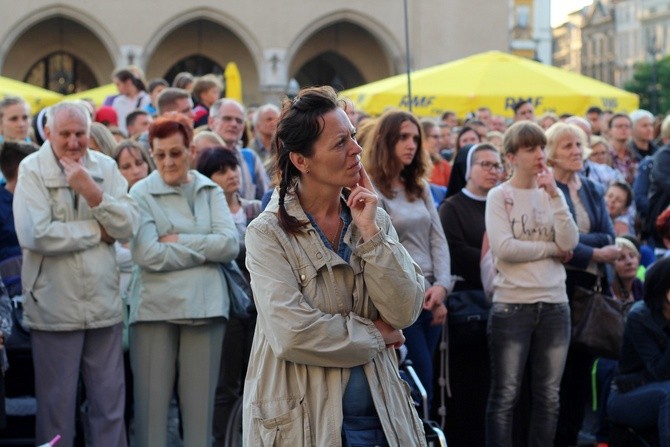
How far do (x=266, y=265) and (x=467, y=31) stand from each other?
29.1 metres

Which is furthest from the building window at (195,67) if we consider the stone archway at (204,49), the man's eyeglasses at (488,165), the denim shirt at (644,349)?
the denim shirt at (644,349)

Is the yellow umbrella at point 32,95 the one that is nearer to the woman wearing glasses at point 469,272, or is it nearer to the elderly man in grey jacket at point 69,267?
the woman wearing glasses at point 469,272

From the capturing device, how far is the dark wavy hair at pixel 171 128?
7.26m

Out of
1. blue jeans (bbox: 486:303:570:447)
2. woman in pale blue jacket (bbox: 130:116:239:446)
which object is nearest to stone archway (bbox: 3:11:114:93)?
woman in pale blue jacket (bbox: 130:116:239:446)

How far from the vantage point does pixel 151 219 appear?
713cm

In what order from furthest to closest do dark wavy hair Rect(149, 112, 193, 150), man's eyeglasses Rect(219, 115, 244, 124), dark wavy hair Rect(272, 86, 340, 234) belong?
1. man's eyeglasses Rect(219, 115, 244, 124)
2. dark wavy hair Rect(149, 112, 193, 150)
3. dark wavy hair Rect(272, 86, 340, 234)

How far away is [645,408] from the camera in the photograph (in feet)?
23.3

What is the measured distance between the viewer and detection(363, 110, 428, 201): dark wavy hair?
734cm

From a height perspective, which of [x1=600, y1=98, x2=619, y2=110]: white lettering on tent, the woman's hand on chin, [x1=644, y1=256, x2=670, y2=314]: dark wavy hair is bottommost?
[x1=644, y1=256, x2=670, y2=314]: dark wavy hair

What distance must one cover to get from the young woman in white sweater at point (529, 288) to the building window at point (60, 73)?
28534 millimetres

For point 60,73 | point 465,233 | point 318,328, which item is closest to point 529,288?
point 465,233

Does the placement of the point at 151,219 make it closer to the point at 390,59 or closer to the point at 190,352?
the point at 190,352

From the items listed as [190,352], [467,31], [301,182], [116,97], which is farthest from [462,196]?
[467,31]

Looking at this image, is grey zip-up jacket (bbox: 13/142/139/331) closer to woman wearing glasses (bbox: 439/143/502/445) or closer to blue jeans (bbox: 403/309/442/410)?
blue jeans (bbox: 403/309/442/410)
